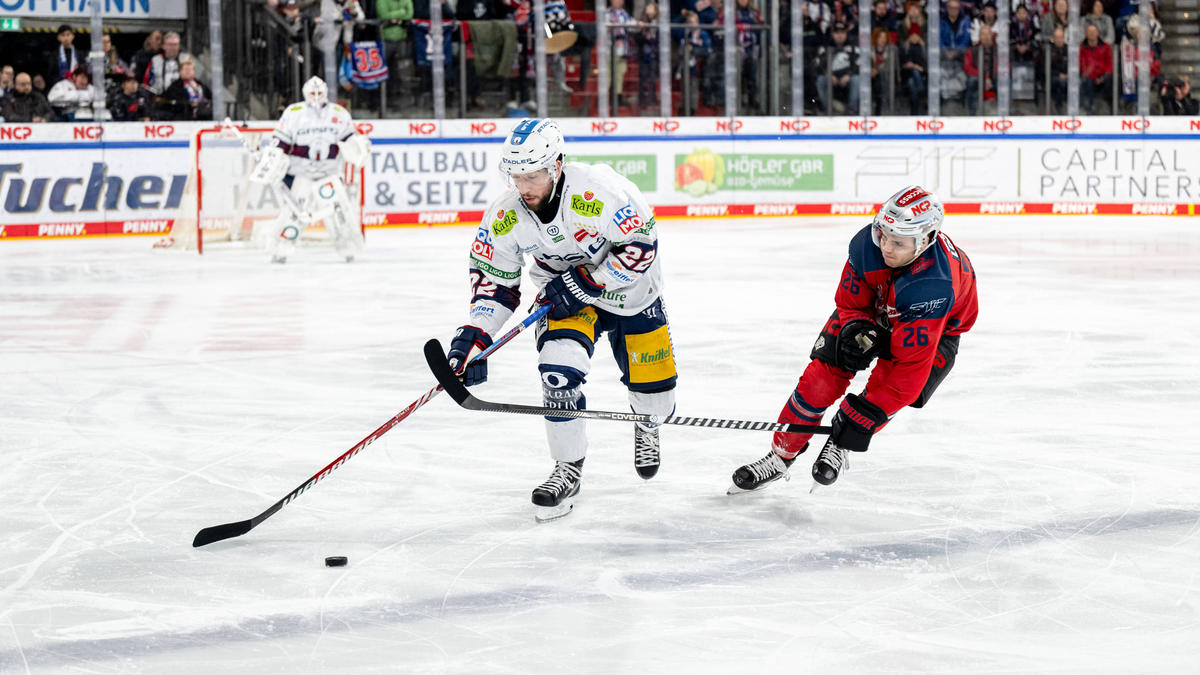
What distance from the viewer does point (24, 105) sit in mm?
12258

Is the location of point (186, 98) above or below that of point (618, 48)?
below

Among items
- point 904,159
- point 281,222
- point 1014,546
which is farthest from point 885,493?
point 904,159

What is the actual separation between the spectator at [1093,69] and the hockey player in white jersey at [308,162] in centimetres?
761

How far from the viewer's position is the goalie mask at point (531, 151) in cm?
354

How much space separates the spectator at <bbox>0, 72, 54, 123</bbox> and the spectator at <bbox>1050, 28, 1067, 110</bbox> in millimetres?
9460

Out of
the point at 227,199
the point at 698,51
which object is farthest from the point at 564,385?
the point at 698,51

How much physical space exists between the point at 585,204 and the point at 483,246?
307 millimetres

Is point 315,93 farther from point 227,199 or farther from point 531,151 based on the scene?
point 531,151

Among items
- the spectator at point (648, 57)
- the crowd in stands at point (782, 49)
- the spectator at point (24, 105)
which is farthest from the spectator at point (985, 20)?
the spectator at point (24, 105)

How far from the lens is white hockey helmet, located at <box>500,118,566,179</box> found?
11.6 feet

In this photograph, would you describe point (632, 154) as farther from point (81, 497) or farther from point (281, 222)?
point (81, 497)

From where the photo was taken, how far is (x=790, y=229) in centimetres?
1302

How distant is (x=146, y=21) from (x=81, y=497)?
1038 cm

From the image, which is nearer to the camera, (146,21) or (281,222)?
(281,222)
